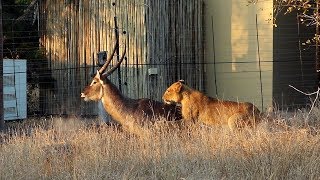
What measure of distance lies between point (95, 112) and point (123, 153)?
8.79 metres

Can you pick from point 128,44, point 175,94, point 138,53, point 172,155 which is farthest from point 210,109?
point 128,44

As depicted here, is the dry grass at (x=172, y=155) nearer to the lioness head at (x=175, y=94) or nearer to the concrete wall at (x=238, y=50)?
Result: the lioness head at (x=175, y=94)

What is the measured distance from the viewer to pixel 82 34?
1897 centimetres

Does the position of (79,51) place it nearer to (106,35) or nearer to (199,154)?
(106,35)

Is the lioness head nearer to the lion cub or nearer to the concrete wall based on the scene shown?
the lion cub

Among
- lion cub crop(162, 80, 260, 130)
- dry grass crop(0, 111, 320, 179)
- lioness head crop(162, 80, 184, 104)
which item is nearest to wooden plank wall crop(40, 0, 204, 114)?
lioness head crop(162, 80, 184, 104)

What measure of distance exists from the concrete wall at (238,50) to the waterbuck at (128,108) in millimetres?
5465

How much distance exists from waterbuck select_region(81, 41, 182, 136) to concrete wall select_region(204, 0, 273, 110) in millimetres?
5465

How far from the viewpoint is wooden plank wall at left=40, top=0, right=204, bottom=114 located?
1759 centimetres

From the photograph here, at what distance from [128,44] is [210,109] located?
234 inches

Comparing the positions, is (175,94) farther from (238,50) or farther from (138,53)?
(238,50)

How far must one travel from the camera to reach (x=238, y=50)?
18156mm

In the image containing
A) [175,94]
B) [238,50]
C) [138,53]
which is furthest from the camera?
[238,50]

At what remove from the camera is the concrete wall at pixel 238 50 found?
57.1 ft
